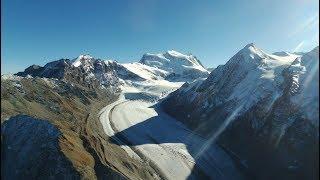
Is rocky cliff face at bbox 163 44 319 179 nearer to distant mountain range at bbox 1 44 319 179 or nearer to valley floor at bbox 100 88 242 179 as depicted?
distant mountain range at bbox 1 44 319 179

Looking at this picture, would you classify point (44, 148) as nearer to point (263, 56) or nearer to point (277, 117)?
point (277, 117)

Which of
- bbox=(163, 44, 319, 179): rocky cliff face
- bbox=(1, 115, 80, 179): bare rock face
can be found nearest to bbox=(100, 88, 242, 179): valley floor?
bbox=(163, 44, 319, 179): rocky cliff face

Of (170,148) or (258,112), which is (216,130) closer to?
(258,112)

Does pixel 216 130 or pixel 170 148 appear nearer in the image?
pixel 170 148

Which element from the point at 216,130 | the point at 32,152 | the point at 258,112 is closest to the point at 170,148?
the point at 216,130

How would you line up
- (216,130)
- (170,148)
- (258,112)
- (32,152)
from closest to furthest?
(32,152)
(258,112)
(170,148)
(216,130)

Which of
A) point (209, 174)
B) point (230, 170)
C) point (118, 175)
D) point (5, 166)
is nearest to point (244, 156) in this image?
point (230, 170)

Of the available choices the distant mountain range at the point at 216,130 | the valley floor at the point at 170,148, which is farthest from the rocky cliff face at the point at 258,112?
the valley floor at the point at 170,148
